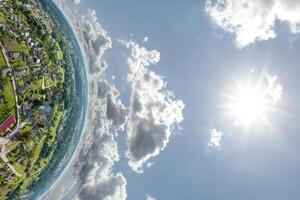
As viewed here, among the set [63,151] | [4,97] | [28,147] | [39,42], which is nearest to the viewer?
[4,97]

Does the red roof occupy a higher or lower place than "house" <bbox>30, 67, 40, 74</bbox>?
lower

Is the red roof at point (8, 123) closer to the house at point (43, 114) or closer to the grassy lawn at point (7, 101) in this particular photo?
the grassy lawn at point (7, 101)

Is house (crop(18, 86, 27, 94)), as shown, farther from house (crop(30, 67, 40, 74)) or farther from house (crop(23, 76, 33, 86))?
house (crop(30, 67, 40, 74))

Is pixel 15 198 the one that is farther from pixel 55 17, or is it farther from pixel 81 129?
pixel 55 17

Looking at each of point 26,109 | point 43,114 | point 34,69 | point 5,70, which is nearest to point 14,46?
point 34,69

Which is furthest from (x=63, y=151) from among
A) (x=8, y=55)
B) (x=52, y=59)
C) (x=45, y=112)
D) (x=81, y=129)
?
(x=8, y=55)

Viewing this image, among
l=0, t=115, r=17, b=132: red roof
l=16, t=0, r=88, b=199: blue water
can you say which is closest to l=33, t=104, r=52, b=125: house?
l=0, t=115, r=17, b=132: red roof

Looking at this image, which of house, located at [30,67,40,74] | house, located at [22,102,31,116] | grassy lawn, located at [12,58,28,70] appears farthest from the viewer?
house, located at [30,67,40,74]
